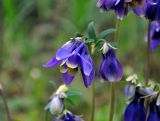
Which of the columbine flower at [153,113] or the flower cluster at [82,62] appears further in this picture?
the columbine flower at [153,113]

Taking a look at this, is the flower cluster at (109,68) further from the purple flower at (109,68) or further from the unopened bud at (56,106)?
the unopened bud at (56,106)

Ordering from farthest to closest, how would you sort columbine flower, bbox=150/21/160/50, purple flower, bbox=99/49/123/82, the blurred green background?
the blurred green background
columbine flower, bbox=150/21/160/50
purple flower, bbox=99/49/123/82

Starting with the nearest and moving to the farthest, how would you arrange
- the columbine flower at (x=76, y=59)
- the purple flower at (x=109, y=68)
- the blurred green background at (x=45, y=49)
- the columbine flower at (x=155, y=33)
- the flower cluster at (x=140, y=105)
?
the columbine flower at (x=76, y=59), the purple flower at (x=109, y=68), the flower cluster at (x=140, y=105), the columbine flower at (x=155, y=33), the blurred green background at (x=45, y=49)

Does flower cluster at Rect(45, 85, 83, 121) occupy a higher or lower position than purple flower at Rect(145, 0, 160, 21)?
lower

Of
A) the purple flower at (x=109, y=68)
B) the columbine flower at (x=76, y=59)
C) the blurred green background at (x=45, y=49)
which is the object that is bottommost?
the blurred green background at (x=45, y=49)

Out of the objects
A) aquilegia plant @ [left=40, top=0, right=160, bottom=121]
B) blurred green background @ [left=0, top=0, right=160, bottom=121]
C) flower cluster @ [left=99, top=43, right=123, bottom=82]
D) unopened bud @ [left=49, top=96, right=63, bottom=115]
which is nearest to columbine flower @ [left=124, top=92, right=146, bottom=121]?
aquilegia plant @ [left=40, top=0, right=160, bottom=121]

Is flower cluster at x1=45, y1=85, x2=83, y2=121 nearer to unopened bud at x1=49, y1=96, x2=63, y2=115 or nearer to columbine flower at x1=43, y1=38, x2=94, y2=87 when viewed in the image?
unopened bud at x1=49, y1=96, x2=63, y2=115

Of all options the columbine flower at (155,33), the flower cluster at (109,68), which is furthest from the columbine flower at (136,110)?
the columbine flower at (155,33)
